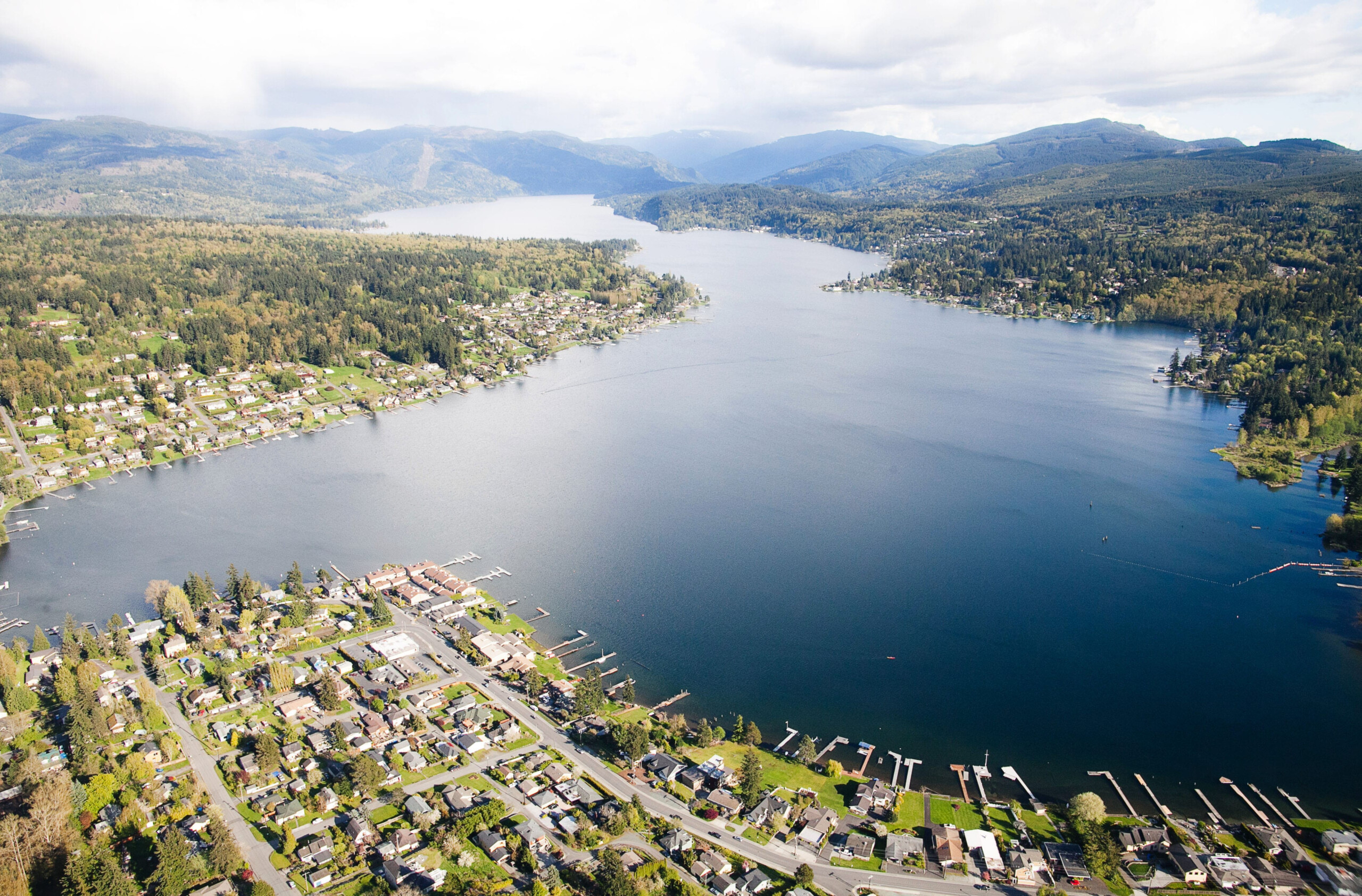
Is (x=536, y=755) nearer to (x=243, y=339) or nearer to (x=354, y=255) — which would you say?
(x=243, y=339)

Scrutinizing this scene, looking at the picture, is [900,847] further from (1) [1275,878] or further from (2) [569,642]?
(2) [569,642]

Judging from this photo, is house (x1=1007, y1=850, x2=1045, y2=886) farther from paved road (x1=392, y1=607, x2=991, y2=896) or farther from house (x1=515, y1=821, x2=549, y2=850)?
house (x1=515, y1=821, x2=549, y2=850)

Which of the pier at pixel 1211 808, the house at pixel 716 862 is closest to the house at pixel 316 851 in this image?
the house at pixel 716 862

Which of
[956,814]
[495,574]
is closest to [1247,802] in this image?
[956,814]

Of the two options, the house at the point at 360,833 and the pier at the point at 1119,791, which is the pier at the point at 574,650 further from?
the pier at the point at 1119,791

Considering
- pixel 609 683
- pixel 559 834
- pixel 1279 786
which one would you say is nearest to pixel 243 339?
pixel 609 683

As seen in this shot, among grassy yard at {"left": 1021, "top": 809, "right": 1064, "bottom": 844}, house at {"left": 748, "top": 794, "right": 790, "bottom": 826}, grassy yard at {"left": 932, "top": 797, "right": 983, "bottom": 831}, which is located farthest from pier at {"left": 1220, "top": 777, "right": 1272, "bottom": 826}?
house at {"left": 748, "top": 794, "right": 790, "bottom": 826}
